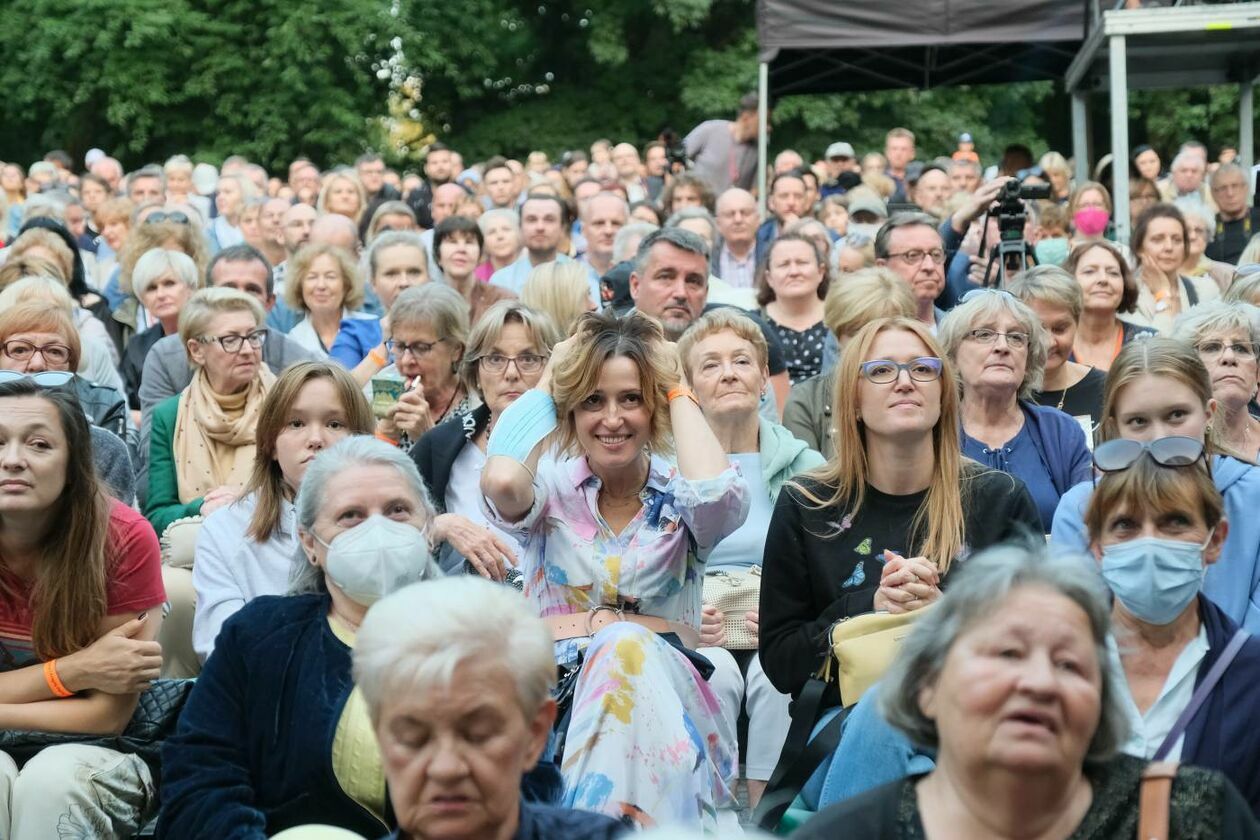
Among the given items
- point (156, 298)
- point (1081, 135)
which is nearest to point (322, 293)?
point (156, 298)

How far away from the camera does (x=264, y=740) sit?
13.2 ft

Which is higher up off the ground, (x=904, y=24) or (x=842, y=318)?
(x=904, y=24)

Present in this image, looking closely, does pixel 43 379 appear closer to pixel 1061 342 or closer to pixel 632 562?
pixel 632 562

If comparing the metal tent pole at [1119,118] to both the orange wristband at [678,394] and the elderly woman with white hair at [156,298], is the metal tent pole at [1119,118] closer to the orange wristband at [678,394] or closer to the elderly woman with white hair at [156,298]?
the elderly woman with white hair at [156,298]

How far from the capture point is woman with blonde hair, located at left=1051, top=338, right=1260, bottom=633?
190 inches

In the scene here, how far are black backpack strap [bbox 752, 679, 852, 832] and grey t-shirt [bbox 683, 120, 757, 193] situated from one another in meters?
11.0

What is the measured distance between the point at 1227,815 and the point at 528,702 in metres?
1.16

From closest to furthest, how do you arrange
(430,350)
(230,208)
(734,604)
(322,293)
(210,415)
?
(734,604), (210,415), (430,350), (322,293), (230,208)

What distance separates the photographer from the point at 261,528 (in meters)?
5.28

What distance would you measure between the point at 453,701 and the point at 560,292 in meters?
4.86

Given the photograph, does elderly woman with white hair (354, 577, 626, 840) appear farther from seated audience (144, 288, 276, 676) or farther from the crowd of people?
seated audience (144, 288, 276, 676)

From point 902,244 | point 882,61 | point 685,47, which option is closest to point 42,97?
point 685,47

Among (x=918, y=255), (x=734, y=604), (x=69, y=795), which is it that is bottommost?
(x=69, y=795)

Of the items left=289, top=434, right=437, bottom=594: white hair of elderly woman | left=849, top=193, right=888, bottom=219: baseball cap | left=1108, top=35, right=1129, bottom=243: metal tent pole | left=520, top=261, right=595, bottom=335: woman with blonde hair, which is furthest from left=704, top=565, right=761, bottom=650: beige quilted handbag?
left=1108, top=35, right=1129, bottom=243: metal tent pole
